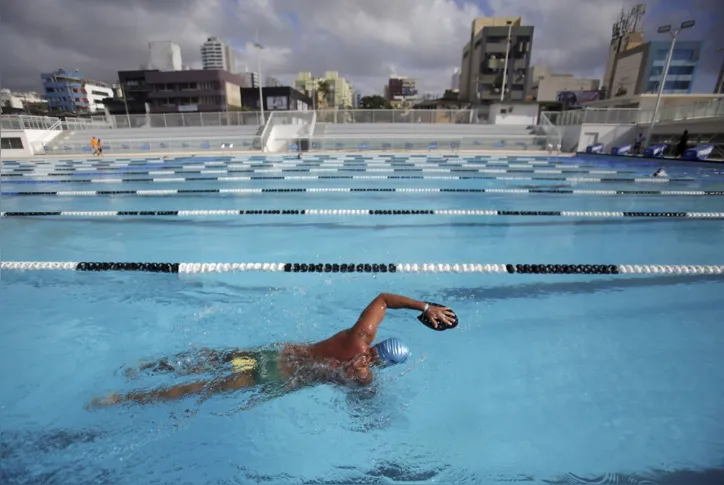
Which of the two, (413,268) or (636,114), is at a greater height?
(636,114)

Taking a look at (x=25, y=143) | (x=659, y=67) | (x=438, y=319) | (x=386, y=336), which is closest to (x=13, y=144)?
(x=25, y=143)

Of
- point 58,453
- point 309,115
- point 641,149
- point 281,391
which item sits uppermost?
point 309,115

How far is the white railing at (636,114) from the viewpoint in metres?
16.2

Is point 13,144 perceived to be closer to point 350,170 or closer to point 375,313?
point 350,170

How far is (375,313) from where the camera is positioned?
101 inches

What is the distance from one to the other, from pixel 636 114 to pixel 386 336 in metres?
23.6

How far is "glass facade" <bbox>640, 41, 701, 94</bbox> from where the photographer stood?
48250 mm

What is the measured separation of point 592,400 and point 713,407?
31.3 inches

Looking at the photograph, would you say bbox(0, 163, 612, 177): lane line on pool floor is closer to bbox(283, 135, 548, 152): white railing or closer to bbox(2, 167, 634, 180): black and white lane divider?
bbox(2, 167, 634, 180): black and white lane divider

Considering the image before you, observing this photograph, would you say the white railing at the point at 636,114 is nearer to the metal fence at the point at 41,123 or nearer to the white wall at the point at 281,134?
the white wall at the point at 281,134

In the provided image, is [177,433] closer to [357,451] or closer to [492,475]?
[357,451]

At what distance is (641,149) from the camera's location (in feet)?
60.8

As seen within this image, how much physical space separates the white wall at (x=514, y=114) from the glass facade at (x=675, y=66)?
30523mm

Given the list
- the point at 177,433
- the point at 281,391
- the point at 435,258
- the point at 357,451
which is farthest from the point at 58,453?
the point at 435,258
